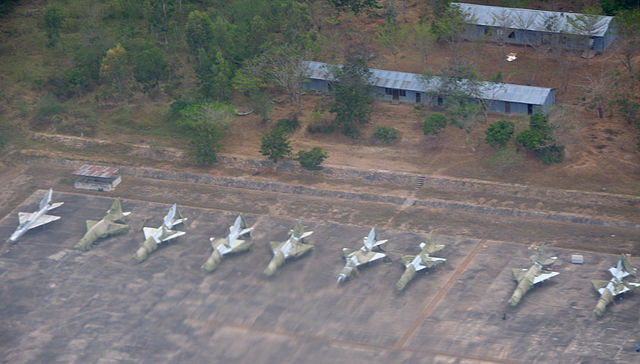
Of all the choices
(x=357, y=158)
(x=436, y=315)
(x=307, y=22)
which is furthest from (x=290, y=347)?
(x=307, y=22)

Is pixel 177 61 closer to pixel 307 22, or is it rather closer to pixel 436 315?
pixel 307 22

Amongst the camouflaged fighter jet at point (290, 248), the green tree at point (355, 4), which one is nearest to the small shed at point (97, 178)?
the camouflaged fighter jet at point (290, 248)

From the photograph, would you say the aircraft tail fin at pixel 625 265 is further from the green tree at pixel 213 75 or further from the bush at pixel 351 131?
the green tree at pixel 213 75

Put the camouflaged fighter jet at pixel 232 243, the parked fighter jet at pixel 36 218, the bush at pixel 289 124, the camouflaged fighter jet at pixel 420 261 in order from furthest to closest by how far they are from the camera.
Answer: the bush at pixel 289 124, the parked fighter jet at pixel 36 218, the camouflaged fighter jet at pixel 232 243, the camouflaged fighter jet at pixel 420 261

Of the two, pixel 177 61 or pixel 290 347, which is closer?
pixel 290 347

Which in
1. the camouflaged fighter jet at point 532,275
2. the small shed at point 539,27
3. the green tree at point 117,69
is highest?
the small shed at point 539,27

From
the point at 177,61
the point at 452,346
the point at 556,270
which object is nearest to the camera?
the point at 452,346
